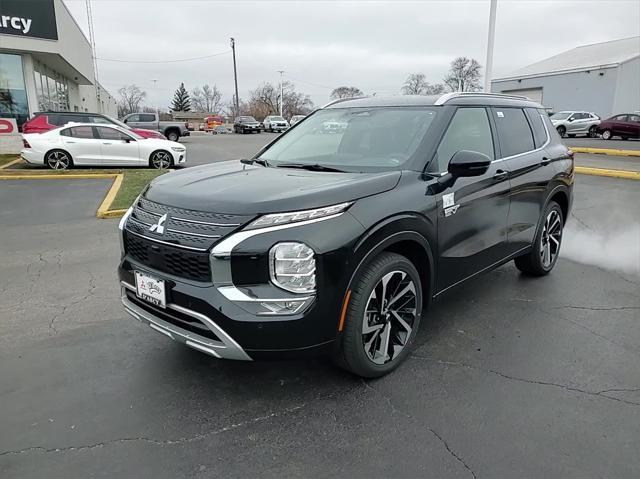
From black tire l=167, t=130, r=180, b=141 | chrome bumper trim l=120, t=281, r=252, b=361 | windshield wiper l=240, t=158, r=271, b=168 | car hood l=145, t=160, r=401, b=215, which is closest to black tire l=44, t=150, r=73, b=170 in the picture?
windshield wiper l=240, t=158, r=271, b=168

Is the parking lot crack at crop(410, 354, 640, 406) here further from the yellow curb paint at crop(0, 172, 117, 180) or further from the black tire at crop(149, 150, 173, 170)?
the black tire at crop(149, 150, 173, 170)

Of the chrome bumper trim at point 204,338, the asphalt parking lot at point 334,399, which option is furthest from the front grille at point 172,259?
the asphalt parking lot at point 334,399

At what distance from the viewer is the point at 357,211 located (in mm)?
A: 2850

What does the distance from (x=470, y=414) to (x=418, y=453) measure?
501 millimetres

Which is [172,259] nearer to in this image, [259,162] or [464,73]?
[259,162]

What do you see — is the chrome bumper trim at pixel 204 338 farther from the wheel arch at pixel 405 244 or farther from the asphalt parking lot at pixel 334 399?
the wheel arch at pixel 405 244

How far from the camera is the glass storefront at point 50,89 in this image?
20.5 m

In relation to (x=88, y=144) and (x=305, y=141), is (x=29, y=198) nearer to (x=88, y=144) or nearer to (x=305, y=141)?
(x=88, y=144)

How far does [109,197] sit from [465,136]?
776 centimetres

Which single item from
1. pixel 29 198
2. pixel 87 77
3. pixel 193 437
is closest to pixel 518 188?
pixel 193 437

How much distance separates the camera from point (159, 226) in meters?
2.93

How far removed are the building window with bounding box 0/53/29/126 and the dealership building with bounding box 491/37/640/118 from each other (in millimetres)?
34279

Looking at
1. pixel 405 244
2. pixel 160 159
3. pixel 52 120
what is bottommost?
pixel 160 159

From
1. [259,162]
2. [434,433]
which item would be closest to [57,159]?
[259,162]
